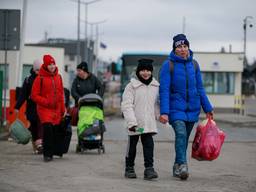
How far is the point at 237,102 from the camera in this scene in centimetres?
4469

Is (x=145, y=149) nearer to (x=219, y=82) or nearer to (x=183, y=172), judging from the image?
(x=183, y=172)

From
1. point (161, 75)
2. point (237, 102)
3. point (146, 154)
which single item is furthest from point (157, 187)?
point (237, 102)

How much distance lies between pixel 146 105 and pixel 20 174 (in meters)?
2.07

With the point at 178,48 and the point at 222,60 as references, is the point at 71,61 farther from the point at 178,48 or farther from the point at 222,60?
the point at 178,48

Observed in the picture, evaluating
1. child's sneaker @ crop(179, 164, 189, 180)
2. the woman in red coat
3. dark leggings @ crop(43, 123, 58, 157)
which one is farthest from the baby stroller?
child's sneaker @ crop(179, 164, 189, 180)

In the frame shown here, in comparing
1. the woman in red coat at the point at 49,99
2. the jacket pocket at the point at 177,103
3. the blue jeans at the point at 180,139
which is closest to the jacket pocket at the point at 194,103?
the jacket pocket at the point at 177,103

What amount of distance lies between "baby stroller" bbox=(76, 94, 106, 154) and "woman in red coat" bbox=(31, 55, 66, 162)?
1315 millimetres

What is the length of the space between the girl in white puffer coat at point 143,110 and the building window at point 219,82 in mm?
34800

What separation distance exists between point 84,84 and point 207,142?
16.2 feet

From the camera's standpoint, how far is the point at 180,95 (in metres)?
10.6

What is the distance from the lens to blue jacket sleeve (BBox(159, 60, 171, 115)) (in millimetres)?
10430

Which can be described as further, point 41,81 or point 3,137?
point 3,137

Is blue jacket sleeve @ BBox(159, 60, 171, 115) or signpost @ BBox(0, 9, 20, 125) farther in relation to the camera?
signpost @ BBox(0, 9, 20, 125)

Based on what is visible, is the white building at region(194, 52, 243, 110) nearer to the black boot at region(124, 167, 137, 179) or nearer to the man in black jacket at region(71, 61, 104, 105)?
the man in black jacket at region(71, 61, 104, 105)
